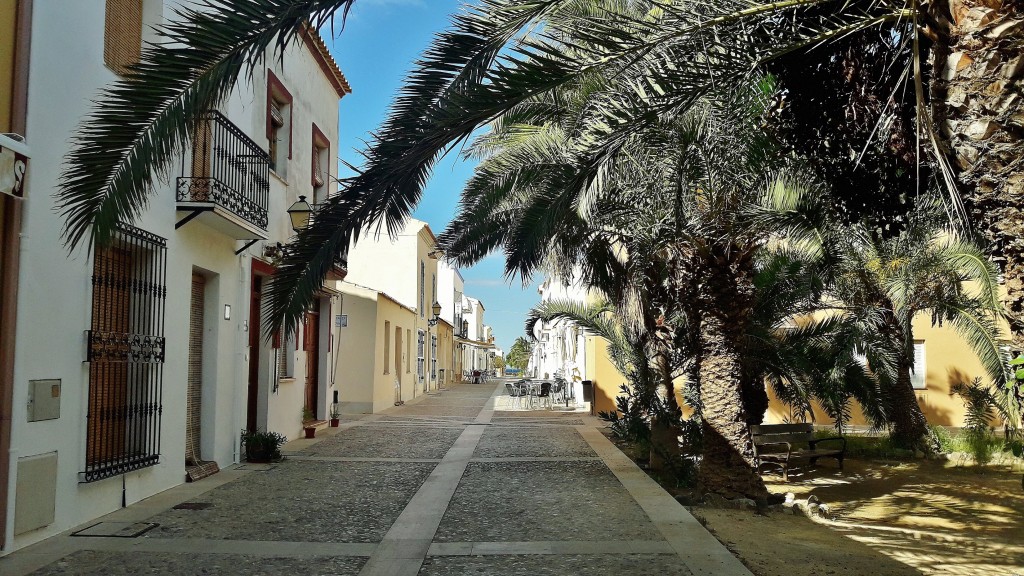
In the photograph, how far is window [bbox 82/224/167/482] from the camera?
263 inches

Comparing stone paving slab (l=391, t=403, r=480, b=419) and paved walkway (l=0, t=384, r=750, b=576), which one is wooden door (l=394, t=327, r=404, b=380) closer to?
stone paving slab (l=391, t=403, r=480, b=419)

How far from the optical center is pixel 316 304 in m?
15.0

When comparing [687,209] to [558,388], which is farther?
[558,388]

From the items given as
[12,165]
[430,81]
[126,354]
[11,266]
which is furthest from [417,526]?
[12,165]

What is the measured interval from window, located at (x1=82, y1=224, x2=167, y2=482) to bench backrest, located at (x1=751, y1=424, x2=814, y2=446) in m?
8.42

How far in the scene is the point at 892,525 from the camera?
29.0 feet

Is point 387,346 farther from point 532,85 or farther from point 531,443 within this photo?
point 532,85

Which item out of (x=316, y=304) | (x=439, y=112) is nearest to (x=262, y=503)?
(x=439, y=112)

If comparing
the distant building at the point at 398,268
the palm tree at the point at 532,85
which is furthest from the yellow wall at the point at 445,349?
the palm tree at the point at 532,85

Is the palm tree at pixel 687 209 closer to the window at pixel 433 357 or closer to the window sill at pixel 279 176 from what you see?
the window sill at pixel 279 176

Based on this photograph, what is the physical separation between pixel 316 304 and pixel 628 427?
21.4ft

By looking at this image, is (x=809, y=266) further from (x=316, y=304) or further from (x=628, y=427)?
(x=316, y=304)

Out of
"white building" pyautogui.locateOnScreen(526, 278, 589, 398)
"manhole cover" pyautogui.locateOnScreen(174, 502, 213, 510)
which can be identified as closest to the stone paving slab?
"white building" pyautogui.locateOnScreen(526, 278, 589, 398)

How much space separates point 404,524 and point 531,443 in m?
6.78
